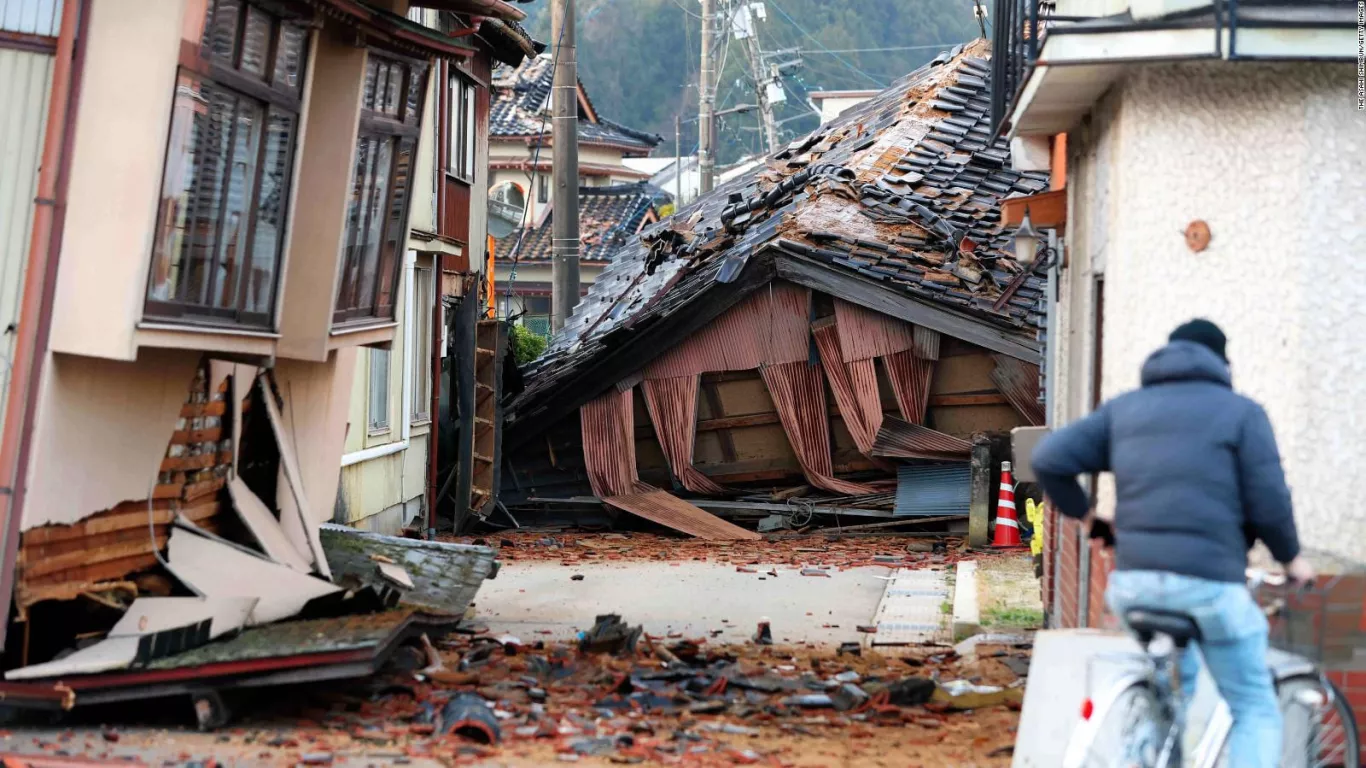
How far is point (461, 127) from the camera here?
20.0m

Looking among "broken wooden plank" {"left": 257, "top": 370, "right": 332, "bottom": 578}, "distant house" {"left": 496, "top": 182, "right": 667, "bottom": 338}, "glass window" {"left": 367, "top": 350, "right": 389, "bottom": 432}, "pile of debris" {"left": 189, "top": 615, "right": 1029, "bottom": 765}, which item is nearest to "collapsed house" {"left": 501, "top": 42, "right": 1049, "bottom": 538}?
"glass window" {"left": 367, "top": 350, "right": 389, "bottom": 432}

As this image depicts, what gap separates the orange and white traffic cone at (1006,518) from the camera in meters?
16.8

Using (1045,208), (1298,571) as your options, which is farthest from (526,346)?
(1298,571)

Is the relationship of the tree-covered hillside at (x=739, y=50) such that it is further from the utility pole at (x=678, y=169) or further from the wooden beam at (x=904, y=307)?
the wooden beam at (x=904, y=307)

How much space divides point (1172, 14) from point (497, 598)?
7822mm

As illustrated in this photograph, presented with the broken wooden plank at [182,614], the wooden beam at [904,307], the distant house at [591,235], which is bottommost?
the broken wooden plank at [182,614]

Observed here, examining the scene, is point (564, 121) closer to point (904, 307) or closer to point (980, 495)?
point (904, 307)

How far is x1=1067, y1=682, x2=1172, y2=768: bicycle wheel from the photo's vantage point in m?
4.96

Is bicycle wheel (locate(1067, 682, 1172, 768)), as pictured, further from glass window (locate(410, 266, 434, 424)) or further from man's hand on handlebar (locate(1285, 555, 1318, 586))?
glass window (locate(410, 266, 434, 424))

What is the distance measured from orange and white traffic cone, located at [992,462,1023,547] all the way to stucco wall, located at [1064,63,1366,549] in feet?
32.2

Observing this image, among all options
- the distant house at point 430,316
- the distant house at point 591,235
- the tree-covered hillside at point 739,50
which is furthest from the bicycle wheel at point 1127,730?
the tree-covered hillside at point 739,50

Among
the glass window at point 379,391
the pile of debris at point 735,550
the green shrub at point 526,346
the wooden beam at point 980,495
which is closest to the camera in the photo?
the pile of debris at point 735,550

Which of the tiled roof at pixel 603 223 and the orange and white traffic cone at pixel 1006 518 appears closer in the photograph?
the orange and white traffic cone at pixel 1006 518

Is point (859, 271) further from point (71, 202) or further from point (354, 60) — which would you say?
point (71, 202)
